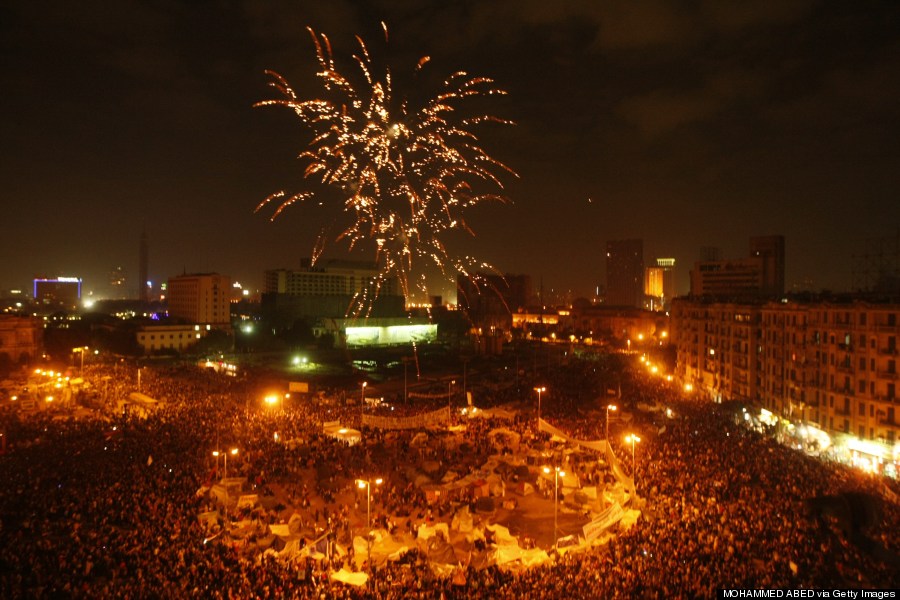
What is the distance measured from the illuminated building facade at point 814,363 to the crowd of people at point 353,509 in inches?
203

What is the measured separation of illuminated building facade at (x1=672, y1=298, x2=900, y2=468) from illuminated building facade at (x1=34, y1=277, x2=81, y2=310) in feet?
462

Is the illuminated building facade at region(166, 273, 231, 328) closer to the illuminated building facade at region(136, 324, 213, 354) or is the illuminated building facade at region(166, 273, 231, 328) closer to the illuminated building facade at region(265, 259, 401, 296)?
the illuminated building facade at region(136, 324, 213, 354)

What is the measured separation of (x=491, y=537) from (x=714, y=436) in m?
11.7

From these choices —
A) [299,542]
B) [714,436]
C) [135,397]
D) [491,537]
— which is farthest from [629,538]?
[135,397]

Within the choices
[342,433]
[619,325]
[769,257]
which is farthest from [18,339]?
[769,257]

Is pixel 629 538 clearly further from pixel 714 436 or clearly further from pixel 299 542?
pixel 714 436

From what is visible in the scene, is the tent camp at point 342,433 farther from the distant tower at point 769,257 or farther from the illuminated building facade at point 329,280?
the illuminated building facade at point 329,280

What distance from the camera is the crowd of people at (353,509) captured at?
10.3 meters

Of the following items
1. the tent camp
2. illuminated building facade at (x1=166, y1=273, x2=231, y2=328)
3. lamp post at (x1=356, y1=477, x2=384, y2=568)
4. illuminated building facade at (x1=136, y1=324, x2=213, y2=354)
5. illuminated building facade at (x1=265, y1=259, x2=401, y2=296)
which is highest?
illuminated building facade at (x1=265, y1=259, x2=401, y2=296)

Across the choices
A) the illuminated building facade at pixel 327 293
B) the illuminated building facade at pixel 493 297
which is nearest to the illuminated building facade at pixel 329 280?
the illuminated building facade at pixel 327 293

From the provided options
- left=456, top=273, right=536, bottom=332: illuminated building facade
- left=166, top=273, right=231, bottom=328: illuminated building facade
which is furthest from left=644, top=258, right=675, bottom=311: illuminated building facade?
left=166, top=273, right=231, bottom=328: illuminated building facade

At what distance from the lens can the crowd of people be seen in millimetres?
10289

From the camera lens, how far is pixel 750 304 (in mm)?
34875

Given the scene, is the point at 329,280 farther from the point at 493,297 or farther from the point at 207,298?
the point at 207,298
